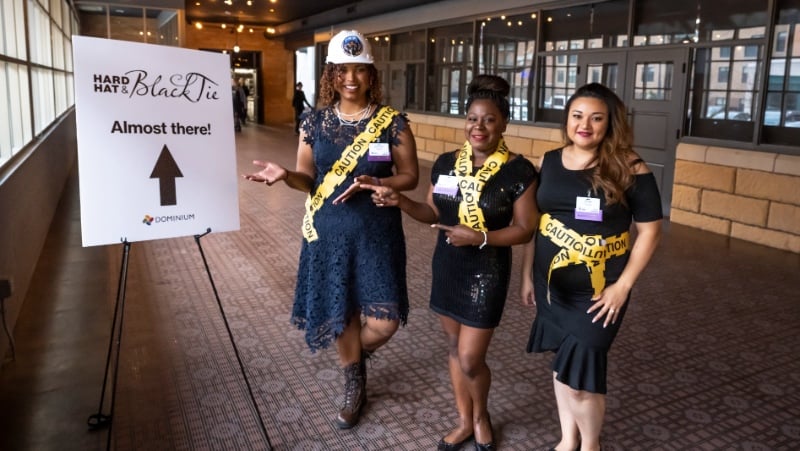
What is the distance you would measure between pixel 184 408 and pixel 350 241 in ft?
3.77

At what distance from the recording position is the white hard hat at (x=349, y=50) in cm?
243

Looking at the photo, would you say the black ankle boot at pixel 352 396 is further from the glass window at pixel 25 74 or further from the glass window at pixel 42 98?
the glass window at pixel 42 98

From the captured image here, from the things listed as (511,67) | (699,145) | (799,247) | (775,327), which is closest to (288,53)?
(511,67)

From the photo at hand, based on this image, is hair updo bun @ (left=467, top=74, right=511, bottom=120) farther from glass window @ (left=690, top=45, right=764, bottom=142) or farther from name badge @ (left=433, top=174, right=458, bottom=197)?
glass window @ (left=690, top=45, right=764, bottom=142)

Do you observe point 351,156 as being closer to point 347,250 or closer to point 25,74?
point 347,250

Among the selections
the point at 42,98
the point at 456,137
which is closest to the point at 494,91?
the point at 42,98

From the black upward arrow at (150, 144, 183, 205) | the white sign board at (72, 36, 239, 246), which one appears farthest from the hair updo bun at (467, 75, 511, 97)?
the black upward arrow at (150, 144, 183, 205)

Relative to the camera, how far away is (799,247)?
Answer: 605 centimetres

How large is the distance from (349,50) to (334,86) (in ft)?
0.57

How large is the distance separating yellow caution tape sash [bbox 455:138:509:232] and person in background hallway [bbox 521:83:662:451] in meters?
0.17

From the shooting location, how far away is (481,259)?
Answer: 2295mm

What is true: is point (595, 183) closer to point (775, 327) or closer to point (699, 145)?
point (775, 327)

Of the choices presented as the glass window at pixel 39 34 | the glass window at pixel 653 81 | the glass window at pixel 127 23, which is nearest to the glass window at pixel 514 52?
the glass window at pixel 653 81

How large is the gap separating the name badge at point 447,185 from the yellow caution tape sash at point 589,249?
38cm
